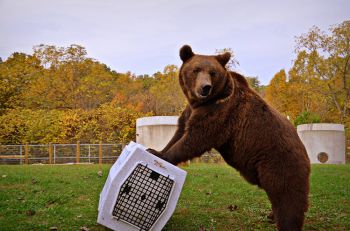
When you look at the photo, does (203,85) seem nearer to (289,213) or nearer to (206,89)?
(206,89)

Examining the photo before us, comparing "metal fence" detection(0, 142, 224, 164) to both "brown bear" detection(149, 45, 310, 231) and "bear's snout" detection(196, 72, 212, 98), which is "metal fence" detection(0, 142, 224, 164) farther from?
"bear's snout" detection(196, 72, 212, 98)

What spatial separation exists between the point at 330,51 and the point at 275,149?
30.9 metres

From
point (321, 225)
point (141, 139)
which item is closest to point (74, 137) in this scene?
point (141, 139)

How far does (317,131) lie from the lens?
1952 centimetres

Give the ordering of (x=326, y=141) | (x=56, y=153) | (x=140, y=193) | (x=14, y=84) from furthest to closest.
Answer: (x=14, y=84), (x=56, y=153), (x=326, y=141), (x=140, y=193)

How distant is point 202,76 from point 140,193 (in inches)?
51.8

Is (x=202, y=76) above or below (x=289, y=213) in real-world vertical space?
above

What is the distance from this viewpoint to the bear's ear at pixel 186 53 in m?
4.28

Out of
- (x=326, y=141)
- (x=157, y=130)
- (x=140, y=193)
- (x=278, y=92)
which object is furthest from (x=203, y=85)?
(x=278, y=92)

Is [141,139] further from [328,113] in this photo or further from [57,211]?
[328,113]

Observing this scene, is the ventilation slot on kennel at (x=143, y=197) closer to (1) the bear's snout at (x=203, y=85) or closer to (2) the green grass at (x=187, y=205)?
(2) the green grass at (x=187, y=205)

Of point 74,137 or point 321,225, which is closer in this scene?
point 321,225

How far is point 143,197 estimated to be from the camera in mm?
3609

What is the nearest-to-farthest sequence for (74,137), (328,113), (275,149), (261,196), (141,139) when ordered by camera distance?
(275,149) → (261,196) → (141,139) → (74,137) → (328,113)
